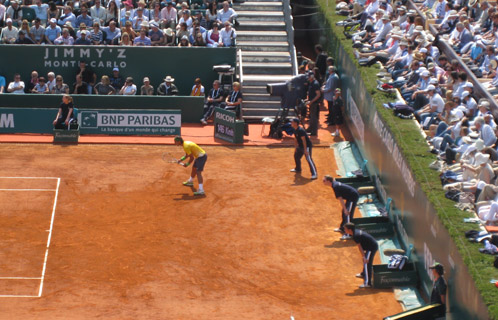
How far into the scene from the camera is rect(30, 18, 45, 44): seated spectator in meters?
35.0

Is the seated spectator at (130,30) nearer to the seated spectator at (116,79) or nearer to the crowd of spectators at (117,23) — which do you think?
the crowd of spectators at (117,23)

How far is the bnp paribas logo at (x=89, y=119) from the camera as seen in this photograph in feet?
104

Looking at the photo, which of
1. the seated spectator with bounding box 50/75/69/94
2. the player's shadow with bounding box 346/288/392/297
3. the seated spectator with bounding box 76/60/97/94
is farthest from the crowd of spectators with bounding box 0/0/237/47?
the player's shadow with bounding box 346/288/392/297

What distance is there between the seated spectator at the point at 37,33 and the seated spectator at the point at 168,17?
432cm

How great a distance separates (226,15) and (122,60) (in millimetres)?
4636

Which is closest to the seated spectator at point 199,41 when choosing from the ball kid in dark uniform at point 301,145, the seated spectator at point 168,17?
the seated spectator at point 168,17

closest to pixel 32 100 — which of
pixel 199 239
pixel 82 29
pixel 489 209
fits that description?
pixel 82 29

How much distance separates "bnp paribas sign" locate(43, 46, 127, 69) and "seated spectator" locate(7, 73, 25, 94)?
5.43 feet

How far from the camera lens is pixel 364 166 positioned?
2812 centimetres

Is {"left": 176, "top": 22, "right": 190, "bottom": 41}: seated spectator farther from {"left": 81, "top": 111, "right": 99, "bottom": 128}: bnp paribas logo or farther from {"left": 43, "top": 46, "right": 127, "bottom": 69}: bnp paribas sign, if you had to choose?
{"left": 81, "top": 111, "right": 99, "bottom": 128}: bnp paribas logo

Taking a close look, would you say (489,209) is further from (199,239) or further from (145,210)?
(145,210)

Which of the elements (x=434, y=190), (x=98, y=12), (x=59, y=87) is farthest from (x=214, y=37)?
(x=434, y=190)

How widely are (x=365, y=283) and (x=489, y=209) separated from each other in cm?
336

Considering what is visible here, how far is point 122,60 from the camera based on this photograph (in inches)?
1357
